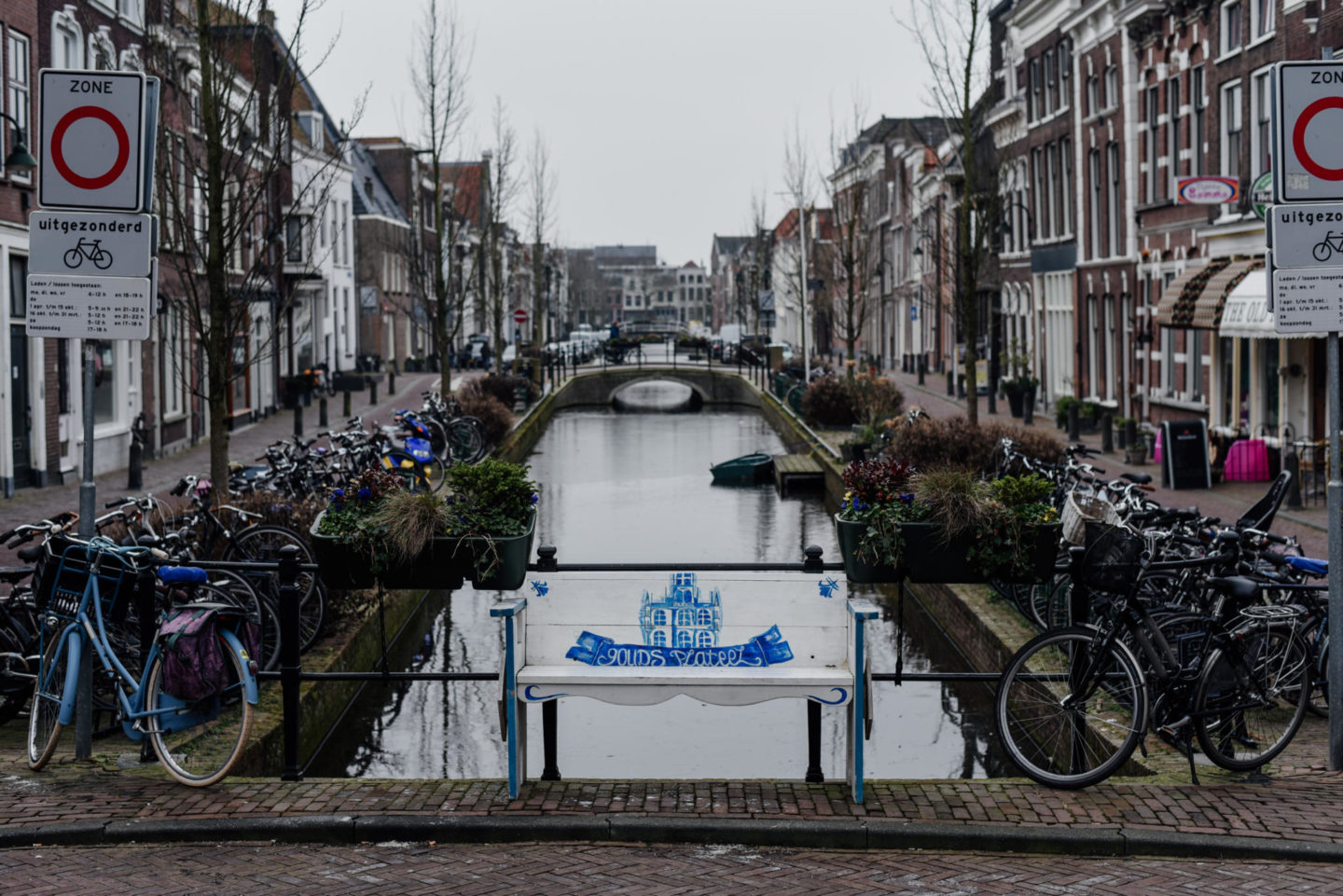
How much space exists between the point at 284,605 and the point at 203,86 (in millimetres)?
8138

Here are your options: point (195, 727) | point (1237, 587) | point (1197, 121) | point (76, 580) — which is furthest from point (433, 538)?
point (1197, 121)

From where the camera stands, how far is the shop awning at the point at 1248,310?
2017 cm

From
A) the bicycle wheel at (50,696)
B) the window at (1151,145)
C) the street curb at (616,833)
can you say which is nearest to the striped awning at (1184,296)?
the window at (1151,145)

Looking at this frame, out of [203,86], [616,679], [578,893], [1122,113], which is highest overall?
[1122,113]

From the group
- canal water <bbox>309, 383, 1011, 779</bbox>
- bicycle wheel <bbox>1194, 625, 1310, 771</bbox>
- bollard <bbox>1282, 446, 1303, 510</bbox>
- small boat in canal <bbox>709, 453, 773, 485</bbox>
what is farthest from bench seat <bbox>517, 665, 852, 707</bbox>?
small boat in canal <bbox>709, 453, 773, 485</bbox>

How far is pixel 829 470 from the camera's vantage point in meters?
25.8

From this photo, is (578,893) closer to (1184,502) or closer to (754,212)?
(1184,502)

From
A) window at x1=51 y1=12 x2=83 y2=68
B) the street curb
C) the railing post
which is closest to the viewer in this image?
the street curb

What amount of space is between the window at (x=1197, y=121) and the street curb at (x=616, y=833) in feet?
69.9

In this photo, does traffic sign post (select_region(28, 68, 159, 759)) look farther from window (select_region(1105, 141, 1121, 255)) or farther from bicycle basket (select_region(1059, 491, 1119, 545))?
window (select_region(1105, 141, 1121, 255))

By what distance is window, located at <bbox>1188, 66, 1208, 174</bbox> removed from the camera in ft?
83.7

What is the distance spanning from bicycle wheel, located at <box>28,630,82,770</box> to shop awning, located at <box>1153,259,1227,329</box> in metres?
19.5

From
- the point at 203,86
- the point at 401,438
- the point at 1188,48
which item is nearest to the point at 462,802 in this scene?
the point at 203,86

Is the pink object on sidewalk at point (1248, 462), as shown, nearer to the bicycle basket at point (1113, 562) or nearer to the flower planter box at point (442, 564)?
the bicycle basket at point (1113, 562)
